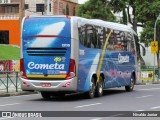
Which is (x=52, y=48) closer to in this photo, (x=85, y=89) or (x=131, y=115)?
(x=85, y=89)

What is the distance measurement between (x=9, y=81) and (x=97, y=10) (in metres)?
34.6

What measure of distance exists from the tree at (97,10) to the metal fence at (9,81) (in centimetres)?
3281

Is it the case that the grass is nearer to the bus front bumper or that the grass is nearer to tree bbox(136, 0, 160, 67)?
tree bbox(136, 0, 160, 67)

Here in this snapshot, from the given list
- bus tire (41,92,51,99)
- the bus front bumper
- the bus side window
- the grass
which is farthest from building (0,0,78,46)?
the bus front bumper

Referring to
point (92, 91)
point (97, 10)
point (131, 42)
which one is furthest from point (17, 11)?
point (92, 91)

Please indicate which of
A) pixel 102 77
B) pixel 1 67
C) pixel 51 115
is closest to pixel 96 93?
pixel 102 77

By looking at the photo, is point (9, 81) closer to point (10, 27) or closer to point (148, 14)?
point (148, 14)

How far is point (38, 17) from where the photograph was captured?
2245 cm

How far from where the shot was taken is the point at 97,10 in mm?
60281

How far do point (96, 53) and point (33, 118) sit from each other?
1010 centimetres

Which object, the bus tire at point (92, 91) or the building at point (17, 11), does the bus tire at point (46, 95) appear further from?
the building at point (17, 11)

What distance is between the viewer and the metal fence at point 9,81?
2641 centimetres

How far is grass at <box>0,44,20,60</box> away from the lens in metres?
63.2

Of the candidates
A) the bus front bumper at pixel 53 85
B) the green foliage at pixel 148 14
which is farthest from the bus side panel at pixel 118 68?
the green foliage at pixel 148 14
